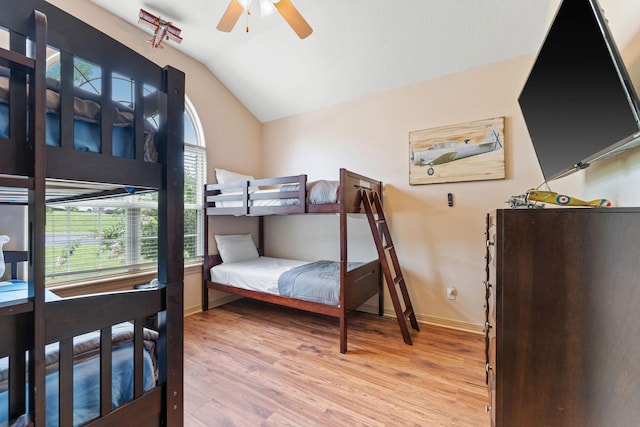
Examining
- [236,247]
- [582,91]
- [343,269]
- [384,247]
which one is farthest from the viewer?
[236,247]

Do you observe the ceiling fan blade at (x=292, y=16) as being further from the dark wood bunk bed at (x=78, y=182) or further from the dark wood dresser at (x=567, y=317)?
the dark wood dresser at (x=567, y=317)

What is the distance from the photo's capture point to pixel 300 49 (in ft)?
9.32

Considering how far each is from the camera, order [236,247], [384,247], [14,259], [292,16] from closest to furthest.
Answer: [14,259] → [292,16] → [384,247] → [236,247]

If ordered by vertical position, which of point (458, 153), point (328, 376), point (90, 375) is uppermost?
point (458, 153)

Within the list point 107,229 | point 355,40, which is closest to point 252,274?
point 107,229

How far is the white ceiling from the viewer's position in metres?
2.27

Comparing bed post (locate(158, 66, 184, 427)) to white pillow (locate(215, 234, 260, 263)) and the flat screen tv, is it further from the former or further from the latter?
white pillow (locate(215, 234, 260, 263))

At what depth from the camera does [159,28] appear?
2477mm

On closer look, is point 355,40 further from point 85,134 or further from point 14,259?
point 14,259

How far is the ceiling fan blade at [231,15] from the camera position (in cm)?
188

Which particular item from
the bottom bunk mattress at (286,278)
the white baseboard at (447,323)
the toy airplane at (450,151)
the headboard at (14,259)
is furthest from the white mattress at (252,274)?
the toy airplane at (450,151)

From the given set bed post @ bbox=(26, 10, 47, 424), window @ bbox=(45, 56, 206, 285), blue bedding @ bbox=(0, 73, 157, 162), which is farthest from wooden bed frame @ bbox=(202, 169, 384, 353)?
bed post @ bbox=(26, 10, 47, 424)

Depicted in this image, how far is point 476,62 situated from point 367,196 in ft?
5.49

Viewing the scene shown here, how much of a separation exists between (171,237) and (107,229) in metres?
2.20
